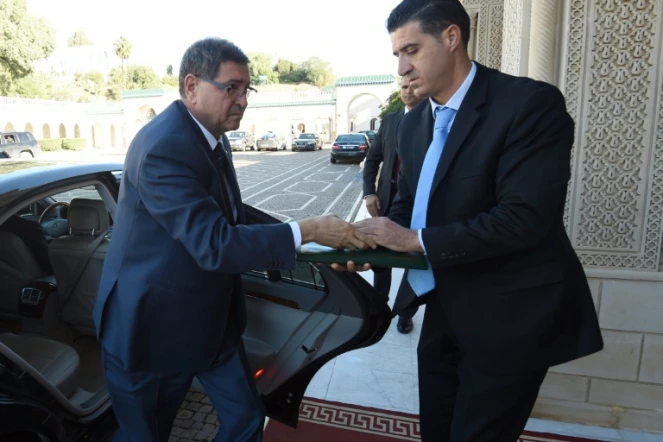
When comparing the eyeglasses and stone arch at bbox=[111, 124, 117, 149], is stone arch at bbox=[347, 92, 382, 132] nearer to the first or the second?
stone arch at bbox=[111, 124, 117, 149]

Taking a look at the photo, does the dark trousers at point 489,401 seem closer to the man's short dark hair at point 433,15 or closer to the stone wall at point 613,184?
the man's short dark hair at point 433,15

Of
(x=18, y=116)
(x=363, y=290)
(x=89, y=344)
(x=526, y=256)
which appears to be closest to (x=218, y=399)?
(x=363, y=290)

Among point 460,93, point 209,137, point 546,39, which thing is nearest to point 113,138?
point 546,39

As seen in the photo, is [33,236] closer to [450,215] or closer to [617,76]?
[450,215]

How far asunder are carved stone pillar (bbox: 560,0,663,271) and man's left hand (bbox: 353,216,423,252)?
4.57 feet

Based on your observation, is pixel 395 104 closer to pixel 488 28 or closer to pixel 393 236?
pixel 488 28

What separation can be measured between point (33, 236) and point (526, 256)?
9.82 feet

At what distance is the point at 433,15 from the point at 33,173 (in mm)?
1767

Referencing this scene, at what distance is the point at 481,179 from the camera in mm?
1299

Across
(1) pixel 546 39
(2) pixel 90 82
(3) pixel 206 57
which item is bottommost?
(3) pixel 206 57

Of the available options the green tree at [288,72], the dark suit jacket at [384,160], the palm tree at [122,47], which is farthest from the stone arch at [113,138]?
the dark suit jacket at [384,160]

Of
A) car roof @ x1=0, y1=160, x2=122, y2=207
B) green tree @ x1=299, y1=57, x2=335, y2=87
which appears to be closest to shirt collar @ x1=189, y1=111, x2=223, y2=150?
car roof @ x1=0, y1=160, x2=122, y2=207

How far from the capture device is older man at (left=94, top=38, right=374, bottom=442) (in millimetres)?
1324

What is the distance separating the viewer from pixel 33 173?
2.03 meters
